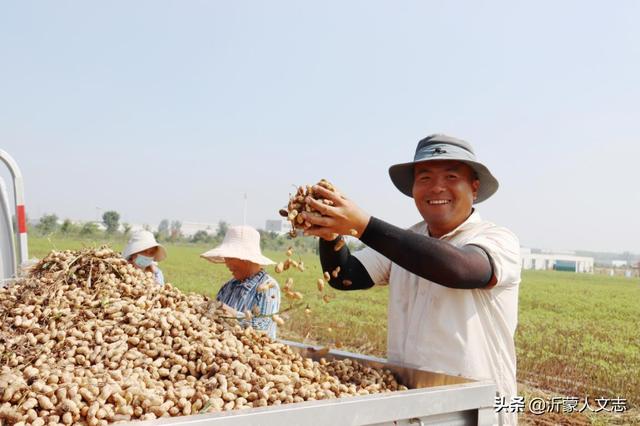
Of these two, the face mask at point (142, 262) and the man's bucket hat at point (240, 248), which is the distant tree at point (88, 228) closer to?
the face mask at point (142, 262)

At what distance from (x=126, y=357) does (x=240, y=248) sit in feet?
8.80

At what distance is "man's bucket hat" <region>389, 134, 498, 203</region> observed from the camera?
283 centimetres

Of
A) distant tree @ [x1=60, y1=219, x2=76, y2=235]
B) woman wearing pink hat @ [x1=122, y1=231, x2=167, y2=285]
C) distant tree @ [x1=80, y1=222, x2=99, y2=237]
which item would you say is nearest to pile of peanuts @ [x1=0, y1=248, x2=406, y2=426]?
distant tree @ [x1=80, y1=222, x2=99, y2=237]

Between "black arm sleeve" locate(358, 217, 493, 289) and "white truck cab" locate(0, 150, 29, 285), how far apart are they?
3259 mm

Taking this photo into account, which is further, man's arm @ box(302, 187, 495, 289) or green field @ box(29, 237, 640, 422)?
green field @ box(29, 237, 640, 422)

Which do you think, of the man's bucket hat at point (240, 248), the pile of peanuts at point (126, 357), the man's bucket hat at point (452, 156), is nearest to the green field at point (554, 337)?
the pile of peanuts at point (126, 357)

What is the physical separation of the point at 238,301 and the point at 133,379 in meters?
2.82

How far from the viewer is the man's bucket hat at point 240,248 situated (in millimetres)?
4809

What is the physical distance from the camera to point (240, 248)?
16.1 ft


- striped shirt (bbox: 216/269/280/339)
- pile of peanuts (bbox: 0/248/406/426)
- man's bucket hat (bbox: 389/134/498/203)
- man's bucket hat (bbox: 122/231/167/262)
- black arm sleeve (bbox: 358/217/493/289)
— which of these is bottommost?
striped shirt (bbox: 216/269/280/339)

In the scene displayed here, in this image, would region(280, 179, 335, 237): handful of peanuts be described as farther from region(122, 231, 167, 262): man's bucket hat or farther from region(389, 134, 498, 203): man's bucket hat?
region(122, 231, 167, 262): man's bucket hat

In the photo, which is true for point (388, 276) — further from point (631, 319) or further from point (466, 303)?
point (631, 319)

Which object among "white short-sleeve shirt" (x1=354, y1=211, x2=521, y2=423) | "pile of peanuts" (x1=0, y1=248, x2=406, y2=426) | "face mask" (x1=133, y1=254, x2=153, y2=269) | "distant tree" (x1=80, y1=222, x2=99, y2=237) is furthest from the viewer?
"face mask" (x1=133, y1=254, x2=153, y2=269)

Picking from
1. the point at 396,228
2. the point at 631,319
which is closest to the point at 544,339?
the point at 631,319
